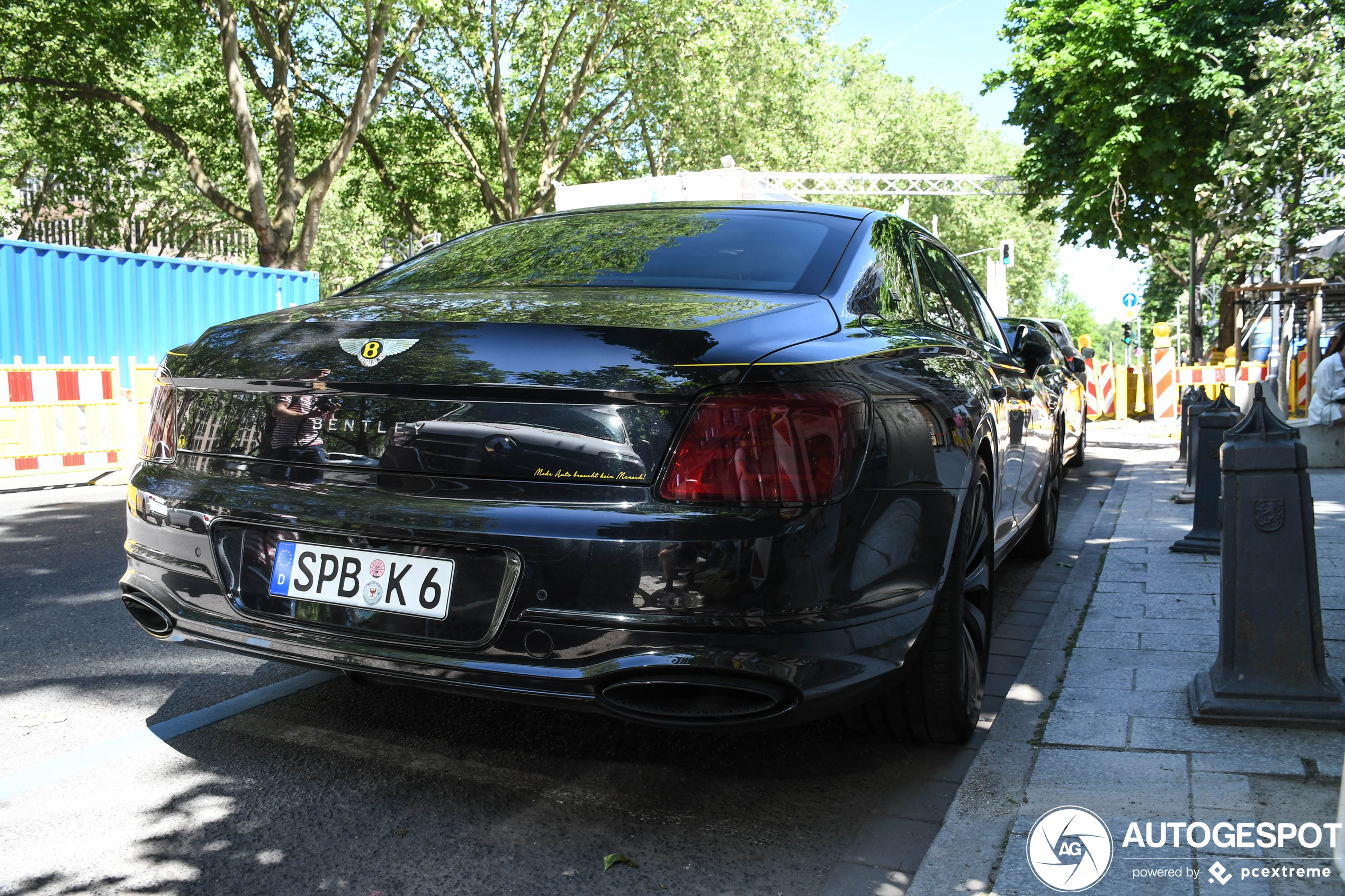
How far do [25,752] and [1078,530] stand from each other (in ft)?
20.7

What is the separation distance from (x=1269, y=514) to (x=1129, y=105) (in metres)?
18.6

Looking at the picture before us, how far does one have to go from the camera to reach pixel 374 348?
8.76ft

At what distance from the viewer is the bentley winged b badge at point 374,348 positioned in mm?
2646

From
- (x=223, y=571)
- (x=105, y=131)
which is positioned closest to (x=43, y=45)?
(x=105, y=131)

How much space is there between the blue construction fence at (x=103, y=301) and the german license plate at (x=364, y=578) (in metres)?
10.5

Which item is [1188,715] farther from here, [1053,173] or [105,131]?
[105,131]

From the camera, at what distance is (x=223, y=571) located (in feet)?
9.16

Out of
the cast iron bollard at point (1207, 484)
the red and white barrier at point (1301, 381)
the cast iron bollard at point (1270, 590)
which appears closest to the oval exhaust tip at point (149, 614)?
the cast iron bollard at point (1270, 590)

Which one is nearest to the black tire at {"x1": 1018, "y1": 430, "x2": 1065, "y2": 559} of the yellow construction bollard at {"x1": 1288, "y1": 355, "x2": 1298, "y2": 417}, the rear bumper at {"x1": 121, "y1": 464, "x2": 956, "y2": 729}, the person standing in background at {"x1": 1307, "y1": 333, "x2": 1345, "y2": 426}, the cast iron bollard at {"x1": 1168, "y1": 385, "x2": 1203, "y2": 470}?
the rear bumper at {"x1": 121, "y1": 464, "x2": 956, "y2": 729}

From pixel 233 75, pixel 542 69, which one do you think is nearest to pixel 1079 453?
pixel 233 75

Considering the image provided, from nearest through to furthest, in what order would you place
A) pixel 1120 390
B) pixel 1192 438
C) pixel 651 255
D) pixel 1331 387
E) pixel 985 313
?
pixel 651 255 → pixel 985 313 → pixel 1192 438 → pixel 1331 387 → pixel 1120 390

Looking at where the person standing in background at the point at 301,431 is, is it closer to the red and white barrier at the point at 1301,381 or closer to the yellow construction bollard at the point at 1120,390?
the red and white barrier at the point at 1301,381

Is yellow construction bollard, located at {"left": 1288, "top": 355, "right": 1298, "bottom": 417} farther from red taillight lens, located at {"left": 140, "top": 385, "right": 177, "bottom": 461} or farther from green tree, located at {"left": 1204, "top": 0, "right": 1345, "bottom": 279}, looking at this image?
red taillight lens, located at {"left": 140, "top": 385, "right": 177, "bottom": 461}

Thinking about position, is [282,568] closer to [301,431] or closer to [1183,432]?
[301,431]
